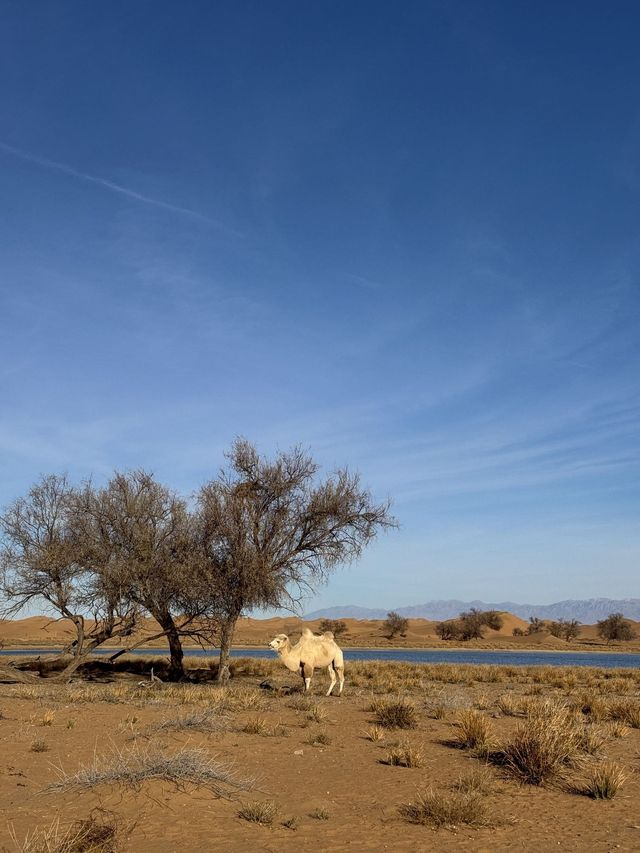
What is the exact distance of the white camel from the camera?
1906cm

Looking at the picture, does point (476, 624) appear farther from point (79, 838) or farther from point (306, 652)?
point (79, 838)

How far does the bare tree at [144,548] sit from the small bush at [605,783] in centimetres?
1475

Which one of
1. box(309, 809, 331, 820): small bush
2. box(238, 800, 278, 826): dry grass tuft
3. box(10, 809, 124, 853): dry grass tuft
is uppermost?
box(10, 809, 124, 853): dry grass tuft

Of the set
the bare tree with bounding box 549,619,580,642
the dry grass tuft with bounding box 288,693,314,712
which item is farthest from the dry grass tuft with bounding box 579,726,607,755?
the bare tree with bounding box 549,619,580,642

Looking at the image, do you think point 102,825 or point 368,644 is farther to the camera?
point 368,644

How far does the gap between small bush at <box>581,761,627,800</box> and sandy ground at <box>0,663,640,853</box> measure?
6.4 inches

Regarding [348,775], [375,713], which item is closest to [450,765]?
[348,775]

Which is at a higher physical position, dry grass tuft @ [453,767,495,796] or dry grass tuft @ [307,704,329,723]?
dry grass tuft @ [307,704,329,723]

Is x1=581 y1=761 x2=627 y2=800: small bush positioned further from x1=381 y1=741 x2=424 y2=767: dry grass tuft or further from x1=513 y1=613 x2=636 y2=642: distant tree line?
x1=513 y1=613 x2=636 y2=642: distant tree line

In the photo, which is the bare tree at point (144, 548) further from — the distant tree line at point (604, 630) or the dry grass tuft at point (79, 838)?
the distant tree line at point (604, 630)

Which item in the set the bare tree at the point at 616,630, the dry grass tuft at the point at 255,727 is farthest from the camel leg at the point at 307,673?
the bare tree at the point at 616,630

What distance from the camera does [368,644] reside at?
276 ft

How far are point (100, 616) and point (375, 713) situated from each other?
1099 centimetres

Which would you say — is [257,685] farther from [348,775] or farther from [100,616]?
[348,775]
